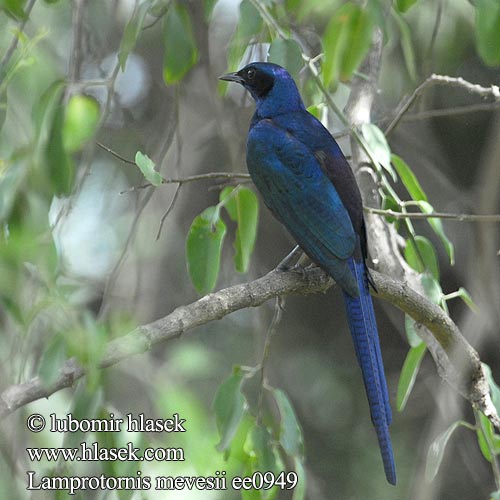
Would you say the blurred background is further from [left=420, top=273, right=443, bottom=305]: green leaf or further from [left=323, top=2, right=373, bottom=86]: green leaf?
[left=323, top=2, right=373, bottom=86]: green leaf

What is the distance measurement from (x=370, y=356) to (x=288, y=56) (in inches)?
39.0

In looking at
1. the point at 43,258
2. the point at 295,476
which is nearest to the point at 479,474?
the point at 295,476

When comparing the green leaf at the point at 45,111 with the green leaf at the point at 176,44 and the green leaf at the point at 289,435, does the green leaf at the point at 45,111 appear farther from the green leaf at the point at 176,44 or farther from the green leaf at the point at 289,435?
the green leaf at the point at 289,435

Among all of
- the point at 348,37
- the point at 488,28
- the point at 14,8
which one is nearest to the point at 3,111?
the point at 14,8

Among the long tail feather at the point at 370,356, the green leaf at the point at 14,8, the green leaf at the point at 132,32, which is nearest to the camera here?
the green leaf at the point at 14,8

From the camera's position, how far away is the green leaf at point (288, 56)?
2.83 m

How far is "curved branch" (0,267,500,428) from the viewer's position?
6.75 feet

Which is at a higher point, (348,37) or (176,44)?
(176,44)

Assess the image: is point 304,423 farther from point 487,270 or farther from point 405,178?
point 405,178

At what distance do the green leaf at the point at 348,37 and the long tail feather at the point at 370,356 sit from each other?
0.82m

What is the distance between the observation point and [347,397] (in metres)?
5.62

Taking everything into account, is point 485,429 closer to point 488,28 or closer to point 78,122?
point 488,28

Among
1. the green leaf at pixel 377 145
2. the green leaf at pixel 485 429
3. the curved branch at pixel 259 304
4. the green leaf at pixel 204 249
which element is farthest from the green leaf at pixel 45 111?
the green leaf at pixel 485 429

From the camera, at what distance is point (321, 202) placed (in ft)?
10.9
